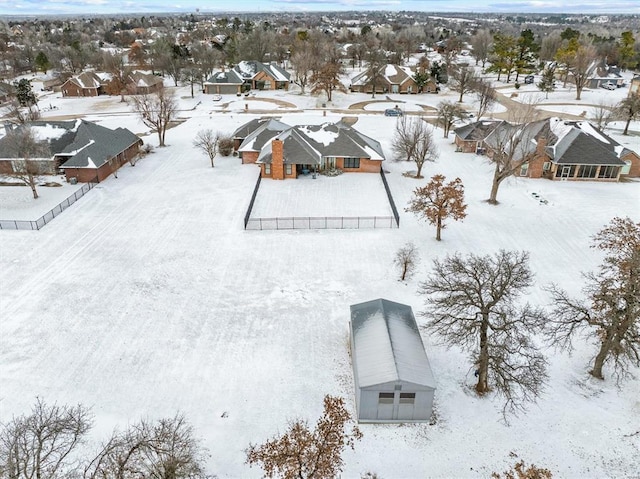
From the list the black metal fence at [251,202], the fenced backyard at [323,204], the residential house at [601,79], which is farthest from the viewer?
the residential house at [601,79]

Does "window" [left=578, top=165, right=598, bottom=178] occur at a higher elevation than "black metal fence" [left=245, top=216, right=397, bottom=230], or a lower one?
higher

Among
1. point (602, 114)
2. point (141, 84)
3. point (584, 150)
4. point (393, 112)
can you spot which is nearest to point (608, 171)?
point (584, 150)

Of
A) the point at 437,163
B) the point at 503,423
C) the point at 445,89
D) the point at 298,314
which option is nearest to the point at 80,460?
the point at 298,314

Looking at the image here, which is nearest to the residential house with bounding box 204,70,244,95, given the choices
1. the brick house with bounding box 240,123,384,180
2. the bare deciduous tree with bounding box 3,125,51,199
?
the brick house with bounding box 240,123,384,180

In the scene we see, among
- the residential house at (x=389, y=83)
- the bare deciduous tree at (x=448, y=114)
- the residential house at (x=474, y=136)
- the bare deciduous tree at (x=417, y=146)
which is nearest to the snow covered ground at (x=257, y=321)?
the bare deciduous tree at (x=417, y=146)

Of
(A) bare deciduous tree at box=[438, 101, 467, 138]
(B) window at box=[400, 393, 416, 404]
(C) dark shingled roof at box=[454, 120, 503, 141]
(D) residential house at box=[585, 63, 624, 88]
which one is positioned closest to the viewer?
(B) window at box=[400, 393, 416, 404]

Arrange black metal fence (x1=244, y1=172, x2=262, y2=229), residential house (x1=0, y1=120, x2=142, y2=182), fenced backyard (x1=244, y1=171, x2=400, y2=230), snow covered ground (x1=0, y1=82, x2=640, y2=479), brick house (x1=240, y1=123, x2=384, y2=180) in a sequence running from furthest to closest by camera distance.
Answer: brick house (x1=240, y1=123, x2=384, y2=180)
residential house (x1=0, y1=120, x2=142, y2=182)
fenced backyard (x1=244, y1=171, x2=400, y2=230)
black metal fence (x1=244, y1=172, x2=262, y2=229)
snow covered ground (x1=0, y1=82, x2=640, y2=479)

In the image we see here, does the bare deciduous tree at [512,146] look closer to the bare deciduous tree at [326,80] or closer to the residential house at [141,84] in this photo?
the bare deciduous tree at [326,80]

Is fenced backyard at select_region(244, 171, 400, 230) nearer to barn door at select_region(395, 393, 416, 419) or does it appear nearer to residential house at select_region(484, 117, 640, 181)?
residential house at select_region(484, 117, 640, 181)
